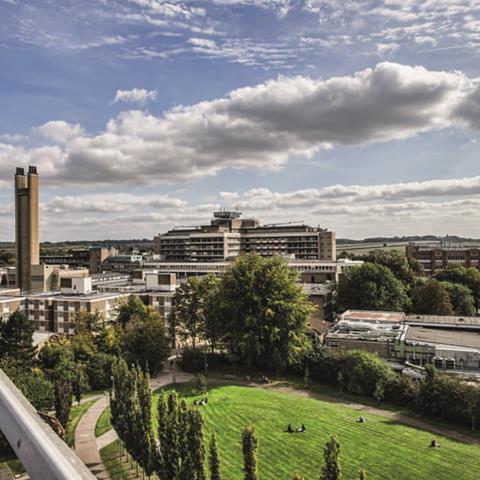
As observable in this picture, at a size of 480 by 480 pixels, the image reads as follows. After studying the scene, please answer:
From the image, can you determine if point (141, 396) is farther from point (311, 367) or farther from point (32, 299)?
point (32, 299)

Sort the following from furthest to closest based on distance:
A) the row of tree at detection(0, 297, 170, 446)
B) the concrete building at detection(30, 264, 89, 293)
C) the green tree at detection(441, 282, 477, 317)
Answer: the concrete building at detection(30, 264, 89, 293)
the green tree at detection(441, 282, 477, 317)
the row of tree at detection(0, 297, 170, 446)

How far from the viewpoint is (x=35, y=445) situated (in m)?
2.46

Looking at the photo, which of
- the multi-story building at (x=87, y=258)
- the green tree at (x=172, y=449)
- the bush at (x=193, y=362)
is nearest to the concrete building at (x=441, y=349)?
the bush at (x=193, y=362)

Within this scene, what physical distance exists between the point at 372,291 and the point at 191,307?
22167 millimetres

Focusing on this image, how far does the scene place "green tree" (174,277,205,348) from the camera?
155ft

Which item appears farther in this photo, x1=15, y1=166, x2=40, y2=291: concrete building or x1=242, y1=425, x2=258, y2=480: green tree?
x1=15, y1=166, x2=40, y2=291: concrete building

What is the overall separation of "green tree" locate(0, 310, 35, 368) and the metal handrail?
37.7 m

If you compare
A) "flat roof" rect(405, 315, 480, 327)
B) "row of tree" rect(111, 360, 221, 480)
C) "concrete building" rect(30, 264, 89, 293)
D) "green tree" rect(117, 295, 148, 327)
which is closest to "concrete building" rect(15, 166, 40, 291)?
"concrete building" rect(30, 264, 89, 293)

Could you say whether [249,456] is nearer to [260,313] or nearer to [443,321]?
[260,313]

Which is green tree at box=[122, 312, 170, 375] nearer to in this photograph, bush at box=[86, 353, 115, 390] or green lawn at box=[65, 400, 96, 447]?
bush at box=[86, 353, 115, 390]

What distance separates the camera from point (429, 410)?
31.0 meters

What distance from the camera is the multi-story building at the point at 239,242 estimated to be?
111938 mm

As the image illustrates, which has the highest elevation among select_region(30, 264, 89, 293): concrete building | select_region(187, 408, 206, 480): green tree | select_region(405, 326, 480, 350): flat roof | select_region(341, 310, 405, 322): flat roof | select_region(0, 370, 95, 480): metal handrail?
select_region(0, 370, 95, 480): metal handrail

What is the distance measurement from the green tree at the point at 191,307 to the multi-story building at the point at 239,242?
5928 centimetres
